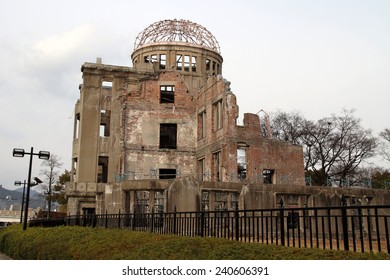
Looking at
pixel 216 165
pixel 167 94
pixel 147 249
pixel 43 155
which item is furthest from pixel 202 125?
pixel 147 249

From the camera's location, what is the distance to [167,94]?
125 feet

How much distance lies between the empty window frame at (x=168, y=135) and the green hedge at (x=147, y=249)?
23383 millimetres

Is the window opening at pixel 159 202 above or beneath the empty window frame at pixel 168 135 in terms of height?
beneath

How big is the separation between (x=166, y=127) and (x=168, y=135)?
3.18ft

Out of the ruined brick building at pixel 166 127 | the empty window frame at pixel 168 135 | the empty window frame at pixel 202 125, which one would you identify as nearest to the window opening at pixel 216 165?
the ruined brick building at pixel 166 127

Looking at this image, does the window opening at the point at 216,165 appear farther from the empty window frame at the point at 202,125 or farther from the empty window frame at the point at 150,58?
the empty window frame at the point at 150,58

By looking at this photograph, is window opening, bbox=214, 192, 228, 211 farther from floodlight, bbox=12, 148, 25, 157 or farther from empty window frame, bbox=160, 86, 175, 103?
empty window frame, bbox=160, 86, 175, 103

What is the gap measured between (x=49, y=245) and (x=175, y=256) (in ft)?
18.4

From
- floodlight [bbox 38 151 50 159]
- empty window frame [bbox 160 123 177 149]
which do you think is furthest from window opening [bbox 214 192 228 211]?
empty window frame [bbox 160 123 177 149]

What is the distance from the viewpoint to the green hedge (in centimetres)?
724

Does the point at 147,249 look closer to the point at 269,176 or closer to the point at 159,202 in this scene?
the point at 159,202

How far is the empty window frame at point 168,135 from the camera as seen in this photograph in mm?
37188

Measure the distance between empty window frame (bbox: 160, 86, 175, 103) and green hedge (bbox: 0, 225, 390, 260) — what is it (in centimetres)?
2459

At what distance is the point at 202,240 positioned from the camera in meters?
9.15
